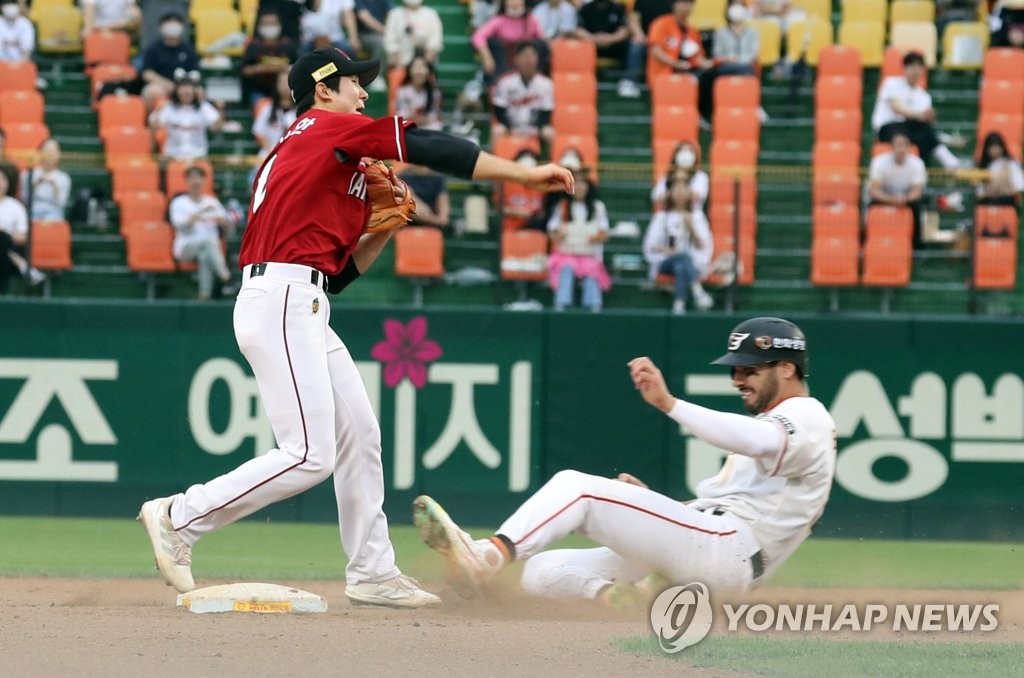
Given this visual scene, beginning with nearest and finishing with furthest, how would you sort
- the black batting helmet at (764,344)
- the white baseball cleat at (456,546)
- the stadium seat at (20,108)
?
the white baseball cleat at (456,546) → the black batting helmet at (764,344) → the stadium seat at (20,108)

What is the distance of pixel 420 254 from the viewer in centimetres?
1289

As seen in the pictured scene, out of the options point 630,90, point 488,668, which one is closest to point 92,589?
point 488,668

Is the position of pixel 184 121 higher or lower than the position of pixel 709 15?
lower

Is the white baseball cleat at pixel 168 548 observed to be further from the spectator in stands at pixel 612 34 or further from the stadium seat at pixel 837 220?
the spectator in stands at pixel 612 34

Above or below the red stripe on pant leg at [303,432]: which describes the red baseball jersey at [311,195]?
above

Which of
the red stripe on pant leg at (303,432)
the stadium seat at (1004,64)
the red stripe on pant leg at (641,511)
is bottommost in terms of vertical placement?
the red stripe on pant leg at (641,511)

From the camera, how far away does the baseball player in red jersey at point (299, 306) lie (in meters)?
6.51

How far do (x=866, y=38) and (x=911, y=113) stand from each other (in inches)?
66.9

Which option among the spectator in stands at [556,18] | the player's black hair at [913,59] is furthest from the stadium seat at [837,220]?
the spectator in stands at [556,18]

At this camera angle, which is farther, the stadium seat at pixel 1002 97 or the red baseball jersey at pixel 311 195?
the stadium seat at pixel 1002 97

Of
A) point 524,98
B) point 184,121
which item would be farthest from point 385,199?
point 184,121

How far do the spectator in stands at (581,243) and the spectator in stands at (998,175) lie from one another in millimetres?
2977

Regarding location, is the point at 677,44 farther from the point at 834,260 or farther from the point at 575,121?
the point at 834,260

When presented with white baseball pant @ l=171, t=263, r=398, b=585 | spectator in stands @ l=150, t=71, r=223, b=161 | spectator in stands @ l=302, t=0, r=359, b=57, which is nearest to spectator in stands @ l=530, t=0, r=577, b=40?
spectator in stands @ l=302, t=0, r=359, b=57
